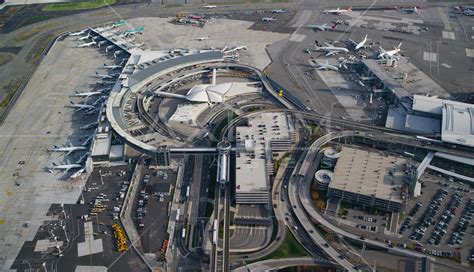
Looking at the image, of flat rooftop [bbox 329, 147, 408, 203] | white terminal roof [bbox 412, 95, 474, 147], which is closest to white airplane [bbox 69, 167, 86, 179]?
flat rooftop [bbox 329, 147, 408, 203]

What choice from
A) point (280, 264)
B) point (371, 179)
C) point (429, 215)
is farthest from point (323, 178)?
point (280, 264)

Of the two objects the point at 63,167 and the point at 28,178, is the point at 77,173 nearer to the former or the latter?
the point at 63,167

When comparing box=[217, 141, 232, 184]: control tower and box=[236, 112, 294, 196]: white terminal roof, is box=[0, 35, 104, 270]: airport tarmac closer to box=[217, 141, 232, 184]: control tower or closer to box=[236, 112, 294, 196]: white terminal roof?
box=[217, 141, 232, 184]: control tower

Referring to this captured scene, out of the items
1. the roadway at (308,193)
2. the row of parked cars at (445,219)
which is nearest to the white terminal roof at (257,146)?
the roadway at (308,193)

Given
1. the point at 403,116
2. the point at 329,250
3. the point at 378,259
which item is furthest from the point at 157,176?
the point at 403,116

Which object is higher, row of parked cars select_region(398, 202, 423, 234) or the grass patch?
row of parked cars select_region(398, 202, 423, 234)

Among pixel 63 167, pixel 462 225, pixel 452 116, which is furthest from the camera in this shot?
pixel 452 116
